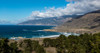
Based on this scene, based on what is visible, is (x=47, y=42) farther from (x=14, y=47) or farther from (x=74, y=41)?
(x=14, y=47)

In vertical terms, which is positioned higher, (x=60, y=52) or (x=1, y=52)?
(x=1, y=52)

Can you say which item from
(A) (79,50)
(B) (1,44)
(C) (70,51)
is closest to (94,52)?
(A) (79,50)

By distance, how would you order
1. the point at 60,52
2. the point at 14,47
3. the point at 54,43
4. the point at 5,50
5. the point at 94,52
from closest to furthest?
1. the point at 94,52
2. the point at 5,50
3. the point at 14,47
4. the point at 60,52
5. the point at 54,43

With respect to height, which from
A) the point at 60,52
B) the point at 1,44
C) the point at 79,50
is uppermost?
the point at 1,44

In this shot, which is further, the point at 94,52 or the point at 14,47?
the point at 14,47

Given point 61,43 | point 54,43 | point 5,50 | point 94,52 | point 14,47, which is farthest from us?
point 54,43

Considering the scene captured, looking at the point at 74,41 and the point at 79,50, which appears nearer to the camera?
the point at 79,50

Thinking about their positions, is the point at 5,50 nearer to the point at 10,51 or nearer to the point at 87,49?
the point at 10,51

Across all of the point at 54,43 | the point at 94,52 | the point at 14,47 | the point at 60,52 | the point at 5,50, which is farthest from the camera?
the point at 54,43

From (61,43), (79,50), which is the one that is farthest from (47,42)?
(79,50)
